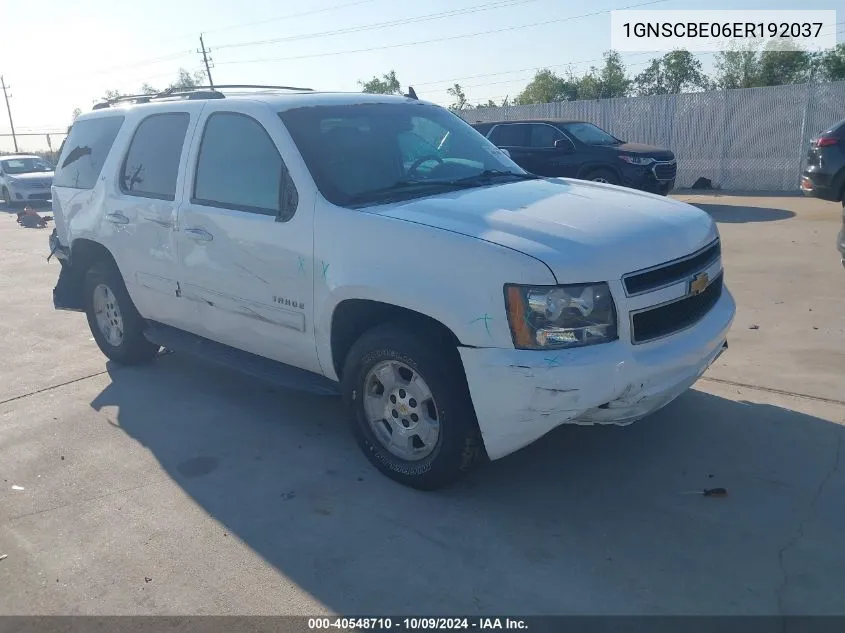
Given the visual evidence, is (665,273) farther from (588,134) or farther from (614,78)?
(614,78)

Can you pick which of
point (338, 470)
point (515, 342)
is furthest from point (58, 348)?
point (515, 342)

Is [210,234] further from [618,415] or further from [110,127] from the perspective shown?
[618,415]

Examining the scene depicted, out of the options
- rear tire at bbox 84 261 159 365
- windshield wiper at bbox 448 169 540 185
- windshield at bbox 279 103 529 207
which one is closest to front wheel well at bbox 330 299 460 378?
windshield at bbox 279 103 529 207

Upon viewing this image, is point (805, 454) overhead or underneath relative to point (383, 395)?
underneath

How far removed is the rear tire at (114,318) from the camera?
230 inches

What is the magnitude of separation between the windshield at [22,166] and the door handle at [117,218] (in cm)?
2041

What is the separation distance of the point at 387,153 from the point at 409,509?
6.96 ft

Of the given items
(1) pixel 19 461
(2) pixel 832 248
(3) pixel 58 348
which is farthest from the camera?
(2) pixel 832 248

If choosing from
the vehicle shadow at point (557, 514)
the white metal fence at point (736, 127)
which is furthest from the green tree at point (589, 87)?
the vehicle shadow at point (557, 514)

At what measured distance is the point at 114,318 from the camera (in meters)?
6.09

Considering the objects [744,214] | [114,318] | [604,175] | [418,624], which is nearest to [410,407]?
[418,624]

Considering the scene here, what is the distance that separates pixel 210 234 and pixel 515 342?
2.30 meters

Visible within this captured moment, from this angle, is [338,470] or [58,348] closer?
[338,470]

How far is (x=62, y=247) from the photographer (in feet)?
21.1
